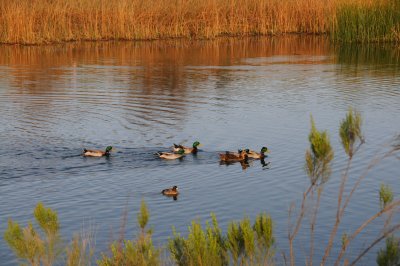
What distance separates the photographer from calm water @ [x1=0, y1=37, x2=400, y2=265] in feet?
35.5

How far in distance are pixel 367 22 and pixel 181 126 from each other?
15.9 m

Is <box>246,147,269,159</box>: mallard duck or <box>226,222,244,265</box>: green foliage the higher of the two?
<box>226,222,244,265</box>: green foliage

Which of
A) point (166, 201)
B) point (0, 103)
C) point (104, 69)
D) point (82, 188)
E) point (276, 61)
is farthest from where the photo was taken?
point (276, 61)

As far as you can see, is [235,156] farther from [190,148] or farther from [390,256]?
[390,256]

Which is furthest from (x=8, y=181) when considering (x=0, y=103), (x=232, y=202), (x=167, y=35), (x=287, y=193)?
(x=167, y=35)

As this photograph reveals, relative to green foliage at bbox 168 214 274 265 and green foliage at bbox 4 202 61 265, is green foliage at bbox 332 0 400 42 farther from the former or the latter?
green foliage at bbox 4 202 61 265

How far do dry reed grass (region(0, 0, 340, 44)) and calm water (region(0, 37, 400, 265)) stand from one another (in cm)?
140

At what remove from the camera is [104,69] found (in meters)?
24.2

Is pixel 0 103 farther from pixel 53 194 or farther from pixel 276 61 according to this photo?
pixel 276 61

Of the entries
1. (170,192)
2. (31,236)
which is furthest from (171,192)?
(31,236)

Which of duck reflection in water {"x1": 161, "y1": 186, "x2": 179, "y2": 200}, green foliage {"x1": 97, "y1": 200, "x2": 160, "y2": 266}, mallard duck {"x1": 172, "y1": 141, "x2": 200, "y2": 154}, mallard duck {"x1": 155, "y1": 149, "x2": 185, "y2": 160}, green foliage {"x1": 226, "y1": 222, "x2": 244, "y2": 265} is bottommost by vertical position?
duck reflection in water {"x1": 161, "y1": 186, "x2": 179, "y2": 200}

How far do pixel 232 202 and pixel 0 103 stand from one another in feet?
30.7

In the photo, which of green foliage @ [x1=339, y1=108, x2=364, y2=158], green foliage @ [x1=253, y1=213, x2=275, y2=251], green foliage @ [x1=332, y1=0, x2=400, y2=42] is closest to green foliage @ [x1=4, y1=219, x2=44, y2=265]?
green foliage @ [x1=253, y1=213, x2=275, y2=251]

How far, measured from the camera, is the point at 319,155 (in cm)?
511
